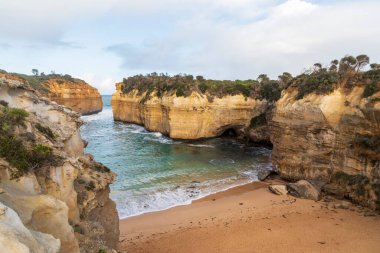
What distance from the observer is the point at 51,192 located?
6801 mm

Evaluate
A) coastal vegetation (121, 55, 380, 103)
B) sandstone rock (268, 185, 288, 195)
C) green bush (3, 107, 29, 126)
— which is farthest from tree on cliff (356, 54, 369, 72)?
green bush (3, 107, 29, 126)

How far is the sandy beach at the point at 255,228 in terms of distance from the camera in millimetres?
12508

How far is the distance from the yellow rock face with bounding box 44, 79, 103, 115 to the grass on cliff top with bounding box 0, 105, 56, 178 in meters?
64.0

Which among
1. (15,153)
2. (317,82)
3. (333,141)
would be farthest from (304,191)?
(15,153)

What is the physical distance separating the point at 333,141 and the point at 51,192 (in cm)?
1644

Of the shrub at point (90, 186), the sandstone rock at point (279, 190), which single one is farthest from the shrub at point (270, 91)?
the shrub at point (90, 186)

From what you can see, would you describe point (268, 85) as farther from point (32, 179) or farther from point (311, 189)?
point (32, 179)

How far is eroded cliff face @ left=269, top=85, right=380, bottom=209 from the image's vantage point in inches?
647

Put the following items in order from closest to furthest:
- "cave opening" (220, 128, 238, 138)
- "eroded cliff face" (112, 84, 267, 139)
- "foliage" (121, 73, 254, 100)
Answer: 1. "eroded cliff face" (112, 84, 267, 139)
2. "foliage" (121, 73, 254, 100)
3. "cave opening" (220, 128, 238, 138)

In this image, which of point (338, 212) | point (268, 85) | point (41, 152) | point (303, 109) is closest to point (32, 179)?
point (41, 152)

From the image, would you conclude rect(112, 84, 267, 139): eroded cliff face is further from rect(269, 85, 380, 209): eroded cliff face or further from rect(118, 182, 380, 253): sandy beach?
rect(118, 182, 380, 253): sandy beach

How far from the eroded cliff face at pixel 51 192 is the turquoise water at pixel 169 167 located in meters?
7.65

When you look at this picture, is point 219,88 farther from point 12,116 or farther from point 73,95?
point 73,95

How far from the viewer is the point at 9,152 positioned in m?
6.14
